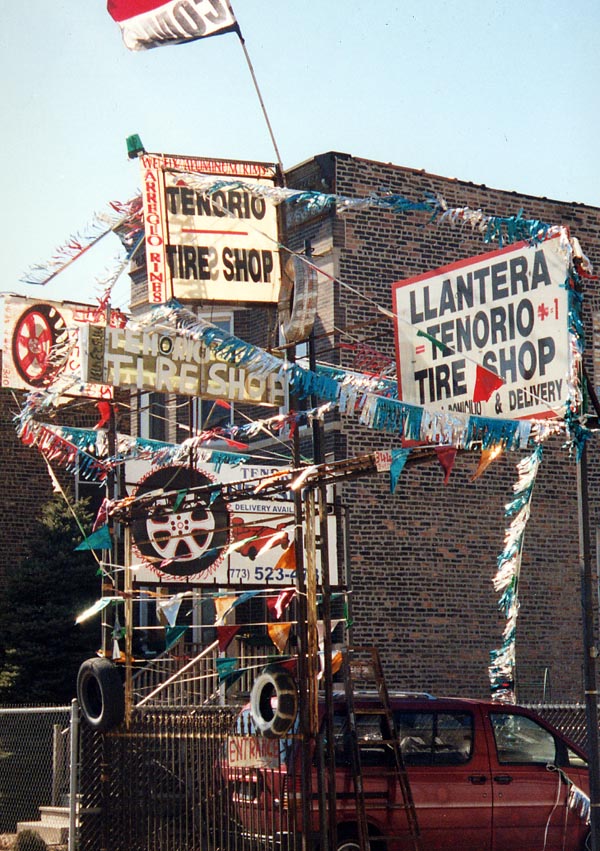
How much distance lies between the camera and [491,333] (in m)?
11.3

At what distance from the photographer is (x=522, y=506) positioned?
10.7 meters

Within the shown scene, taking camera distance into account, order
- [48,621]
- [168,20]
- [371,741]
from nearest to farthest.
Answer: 1. [371,741]
2. [168,20]
3. [48,621]

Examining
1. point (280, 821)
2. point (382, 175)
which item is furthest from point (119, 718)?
point (382, 175)

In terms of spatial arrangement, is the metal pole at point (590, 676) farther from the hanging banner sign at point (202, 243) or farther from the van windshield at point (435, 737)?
the hanging banner sign at point (202, 243)

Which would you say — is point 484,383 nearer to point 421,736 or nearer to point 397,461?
point 397,461

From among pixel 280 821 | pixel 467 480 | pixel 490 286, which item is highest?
pixel 490 286

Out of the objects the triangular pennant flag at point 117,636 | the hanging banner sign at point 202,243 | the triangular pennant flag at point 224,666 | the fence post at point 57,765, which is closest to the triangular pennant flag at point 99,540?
the triangular pennant flag at point 117,636

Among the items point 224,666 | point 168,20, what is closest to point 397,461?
point 224,666

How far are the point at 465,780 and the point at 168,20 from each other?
8.36m

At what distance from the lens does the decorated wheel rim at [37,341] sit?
56.6ft

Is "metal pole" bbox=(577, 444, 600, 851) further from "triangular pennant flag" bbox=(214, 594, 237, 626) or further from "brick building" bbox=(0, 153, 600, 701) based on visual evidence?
"brick building" bbox=(0, 153, 600, 701)

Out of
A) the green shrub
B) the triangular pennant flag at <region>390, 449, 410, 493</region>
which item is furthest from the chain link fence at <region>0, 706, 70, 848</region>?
the triangular pennant flag at <region>390, 449, 410, 493</region>

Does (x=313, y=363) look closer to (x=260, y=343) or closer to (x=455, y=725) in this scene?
(x=455, y=725)

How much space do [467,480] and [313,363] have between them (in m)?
7.07
